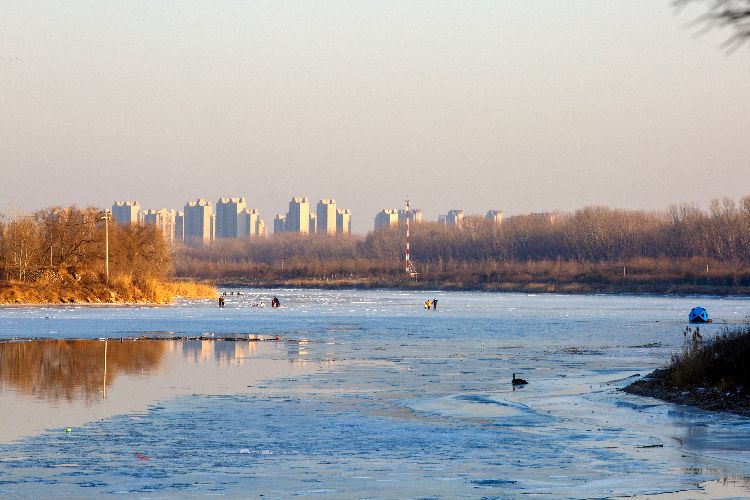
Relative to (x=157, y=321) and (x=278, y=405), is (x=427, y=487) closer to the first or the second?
(x=278, y=405)

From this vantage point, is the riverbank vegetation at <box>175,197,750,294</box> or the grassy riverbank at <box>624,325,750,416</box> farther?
the riverbank vegetation at <box>175,197,750,294</box>

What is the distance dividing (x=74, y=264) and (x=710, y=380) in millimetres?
58052

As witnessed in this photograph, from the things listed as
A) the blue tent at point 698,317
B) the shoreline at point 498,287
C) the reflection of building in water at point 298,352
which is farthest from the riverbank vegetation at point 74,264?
the shoreline at point 498,287

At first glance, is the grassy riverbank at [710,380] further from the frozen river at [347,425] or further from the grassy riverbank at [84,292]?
the grassy riverbank at [84,292]

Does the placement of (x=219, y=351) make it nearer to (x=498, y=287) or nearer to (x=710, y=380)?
(x=710, y=380)

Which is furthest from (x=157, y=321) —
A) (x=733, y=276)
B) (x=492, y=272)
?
(x=492, y=272)

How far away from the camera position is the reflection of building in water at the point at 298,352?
935 inches

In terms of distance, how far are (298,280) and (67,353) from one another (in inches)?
4229

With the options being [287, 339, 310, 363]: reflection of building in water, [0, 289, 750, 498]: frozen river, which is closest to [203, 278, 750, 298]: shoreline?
[287, 339, 310, 363]: reflection of building in water

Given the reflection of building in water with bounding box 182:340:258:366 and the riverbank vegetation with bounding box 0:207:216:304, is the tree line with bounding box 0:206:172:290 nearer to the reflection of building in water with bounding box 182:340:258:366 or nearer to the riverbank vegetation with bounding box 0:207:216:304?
the riverbank vegetation with bounding box 0:207:216:304

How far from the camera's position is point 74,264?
69.3 meters

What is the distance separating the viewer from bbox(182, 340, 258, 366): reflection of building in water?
76.7ft

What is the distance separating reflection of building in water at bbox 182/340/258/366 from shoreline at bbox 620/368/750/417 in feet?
27.6

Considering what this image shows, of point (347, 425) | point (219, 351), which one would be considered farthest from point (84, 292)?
point (347, 425)
